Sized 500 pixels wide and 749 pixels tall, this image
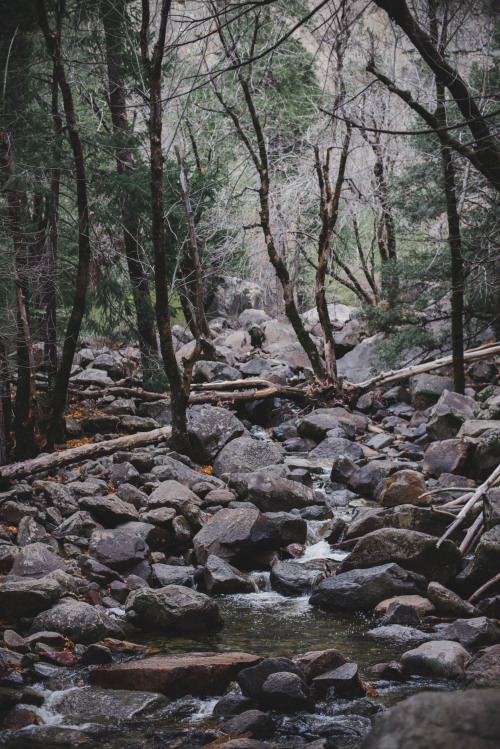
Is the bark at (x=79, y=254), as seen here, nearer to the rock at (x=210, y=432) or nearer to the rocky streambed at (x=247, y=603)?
the rocky streambed at (x=247, y=603)

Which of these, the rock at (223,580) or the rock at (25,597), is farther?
the rock at (223,580)

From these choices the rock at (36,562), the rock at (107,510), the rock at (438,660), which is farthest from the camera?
the rock at (107,510)

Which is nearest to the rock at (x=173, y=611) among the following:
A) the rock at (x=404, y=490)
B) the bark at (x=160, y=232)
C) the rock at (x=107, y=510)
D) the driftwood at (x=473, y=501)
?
the rock at (x=107, y=510)

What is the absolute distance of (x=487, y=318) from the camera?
12.5 metres

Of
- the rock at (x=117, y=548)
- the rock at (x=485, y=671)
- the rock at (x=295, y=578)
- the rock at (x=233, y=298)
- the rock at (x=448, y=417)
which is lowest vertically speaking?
the rock at (x=295, y=578)

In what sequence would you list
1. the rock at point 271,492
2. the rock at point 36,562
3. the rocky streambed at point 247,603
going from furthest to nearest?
the rock at point 271,492 < the rock at point 36,562 < the rocky streambed at point 247,603

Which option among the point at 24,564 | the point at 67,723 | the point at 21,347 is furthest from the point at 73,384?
the point at 67,723

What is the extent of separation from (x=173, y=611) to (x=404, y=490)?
3.60m

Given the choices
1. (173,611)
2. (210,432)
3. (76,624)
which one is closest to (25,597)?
(76,624)

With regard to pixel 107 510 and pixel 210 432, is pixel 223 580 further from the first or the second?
pixel 210 432

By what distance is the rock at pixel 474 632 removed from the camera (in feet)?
14.4

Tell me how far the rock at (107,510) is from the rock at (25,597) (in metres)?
2.01

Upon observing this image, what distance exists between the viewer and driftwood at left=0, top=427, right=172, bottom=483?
7.93 meters

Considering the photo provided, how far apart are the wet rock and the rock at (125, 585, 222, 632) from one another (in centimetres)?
139
